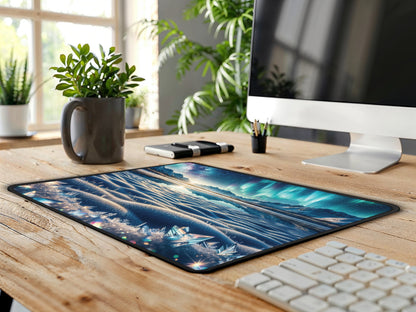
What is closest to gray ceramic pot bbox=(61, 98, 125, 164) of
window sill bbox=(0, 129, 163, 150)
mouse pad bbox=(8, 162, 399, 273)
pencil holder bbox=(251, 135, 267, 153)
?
mouse pad bbox=(8, 162, 399, 273)

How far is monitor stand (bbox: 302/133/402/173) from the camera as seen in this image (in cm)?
99

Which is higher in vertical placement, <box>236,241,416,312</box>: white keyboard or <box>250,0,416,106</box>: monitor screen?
<box>250,0,416,106</box>: monitor screen

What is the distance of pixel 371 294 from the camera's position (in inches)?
15.4

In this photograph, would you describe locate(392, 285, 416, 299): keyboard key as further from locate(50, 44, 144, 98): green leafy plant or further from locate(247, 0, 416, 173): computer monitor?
locate(50, 44, 144, 98): green leafy plant

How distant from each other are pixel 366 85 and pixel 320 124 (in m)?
0.13

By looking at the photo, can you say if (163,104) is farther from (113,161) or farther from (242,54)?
(113,161)

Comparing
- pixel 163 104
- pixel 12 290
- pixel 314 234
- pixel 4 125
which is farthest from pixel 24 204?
pixel 163 104

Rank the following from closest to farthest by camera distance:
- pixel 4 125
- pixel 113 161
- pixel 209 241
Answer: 1. pixel 209 241
2. pixel 113 161
3. pixel 4 125

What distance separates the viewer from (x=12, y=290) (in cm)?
42

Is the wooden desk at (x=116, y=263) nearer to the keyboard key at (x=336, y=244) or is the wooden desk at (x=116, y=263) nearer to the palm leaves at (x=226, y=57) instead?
the keyboard key at (x=336, y=244)

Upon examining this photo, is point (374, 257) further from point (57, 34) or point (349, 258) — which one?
point (57, 34)

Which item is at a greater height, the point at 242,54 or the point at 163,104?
the point at 242,54

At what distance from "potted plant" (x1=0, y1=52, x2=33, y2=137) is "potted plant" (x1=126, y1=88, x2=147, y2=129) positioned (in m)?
0.62

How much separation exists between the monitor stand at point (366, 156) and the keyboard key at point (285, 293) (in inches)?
23.7
